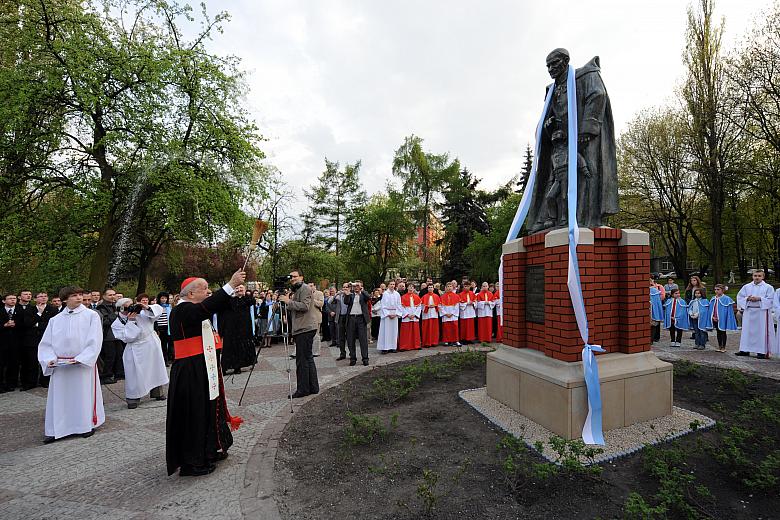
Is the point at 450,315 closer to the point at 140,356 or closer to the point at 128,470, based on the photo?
the point at 140,356

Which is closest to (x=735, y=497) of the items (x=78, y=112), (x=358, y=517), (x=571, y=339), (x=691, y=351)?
(x=571, y=339)

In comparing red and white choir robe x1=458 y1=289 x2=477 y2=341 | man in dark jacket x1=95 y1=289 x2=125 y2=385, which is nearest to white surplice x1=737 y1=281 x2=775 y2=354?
red and white choir robe x1=458 y1=289 x2=477 y2=341

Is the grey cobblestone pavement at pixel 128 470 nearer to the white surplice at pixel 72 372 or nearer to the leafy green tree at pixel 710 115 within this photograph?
the white surplice at pixel 72 372

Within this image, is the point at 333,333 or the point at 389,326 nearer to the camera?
the point at 389,326

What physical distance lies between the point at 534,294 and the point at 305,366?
13.4 feet

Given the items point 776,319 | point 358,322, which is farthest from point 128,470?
point 776,319

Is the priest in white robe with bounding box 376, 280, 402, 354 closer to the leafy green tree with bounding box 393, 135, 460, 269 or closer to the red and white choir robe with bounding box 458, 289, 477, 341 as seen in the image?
the red and white choir robe with bounding box 458, 289, 477, 341

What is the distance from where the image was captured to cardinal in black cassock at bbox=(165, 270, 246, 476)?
3.99m

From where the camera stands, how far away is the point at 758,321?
9.52 meters

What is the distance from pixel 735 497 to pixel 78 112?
20.9 metres

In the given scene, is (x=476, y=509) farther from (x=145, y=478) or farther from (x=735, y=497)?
(x=145, y=478)

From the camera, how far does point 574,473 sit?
3.42 metres

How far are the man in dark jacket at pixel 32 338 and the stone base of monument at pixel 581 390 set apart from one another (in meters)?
9.29

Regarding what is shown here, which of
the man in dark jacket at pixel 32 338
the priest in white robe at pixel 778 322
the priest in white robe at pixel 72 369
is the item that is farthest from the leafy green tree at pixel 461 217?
the priest in white robe at pixel 72 369
